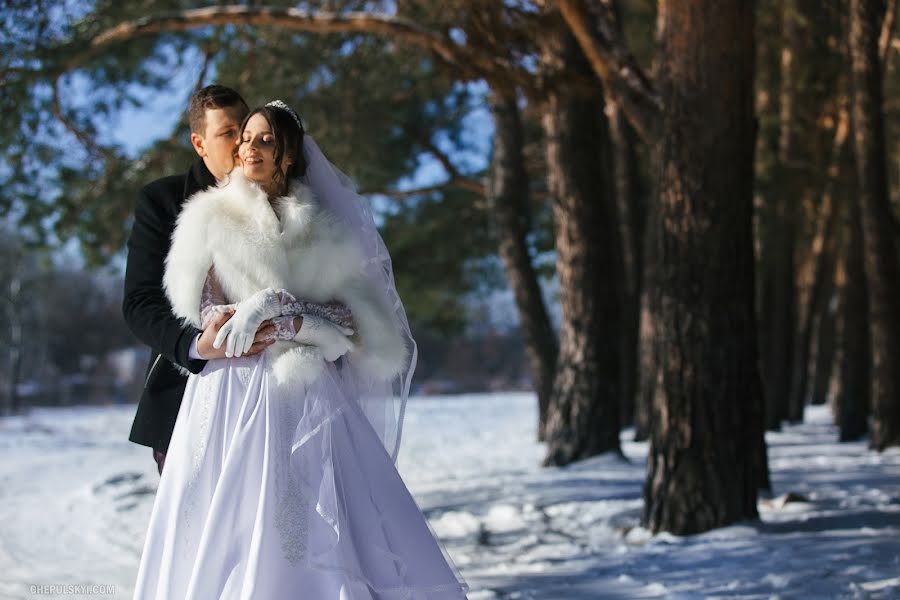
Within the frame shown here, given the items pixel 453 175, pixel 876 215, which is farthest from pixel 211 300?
pixel 453 175

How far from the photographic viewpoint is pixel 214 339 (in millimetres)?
3098

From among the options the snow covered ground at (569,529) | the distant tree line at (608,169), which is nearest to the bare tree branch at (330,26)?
the distant tree line at (608,169)

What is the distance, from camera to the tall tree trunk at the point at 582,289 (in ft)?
31.4

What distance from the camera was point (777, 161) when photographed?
14.1 m

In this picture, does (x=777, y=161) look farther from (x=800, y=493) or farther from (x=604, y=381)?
(x=800, y=493)

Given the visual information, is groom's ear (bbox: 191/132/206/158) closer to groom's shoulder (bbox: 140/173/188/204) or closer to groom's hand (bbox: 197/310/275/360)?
groom's shoulder (bbox: 140/173/188/204)

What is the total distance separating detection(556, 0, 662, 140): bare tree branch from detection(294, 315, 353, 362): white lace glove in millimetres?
3467

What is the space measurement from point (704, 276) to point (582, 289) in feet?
12.3

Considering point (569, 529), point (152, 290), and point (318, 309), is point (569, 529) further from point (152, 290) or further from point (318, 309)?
point (152, 290)

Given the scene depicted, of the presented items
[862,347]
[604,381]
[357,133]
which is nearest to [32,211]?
[357,133]

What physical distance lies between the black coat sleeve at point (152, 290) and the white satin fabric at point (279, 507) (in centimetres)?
12

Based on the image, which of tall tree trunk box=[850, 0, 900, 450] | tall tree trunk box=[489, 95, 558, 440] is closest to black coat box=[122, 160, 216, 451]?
tall tree trunk box=[489, 95, 558, 440]

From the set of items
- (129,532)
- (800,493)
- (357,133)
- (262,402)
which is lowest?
(129,532)

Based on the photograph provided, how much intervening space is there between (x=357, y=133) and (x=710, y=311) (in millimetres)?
7235
